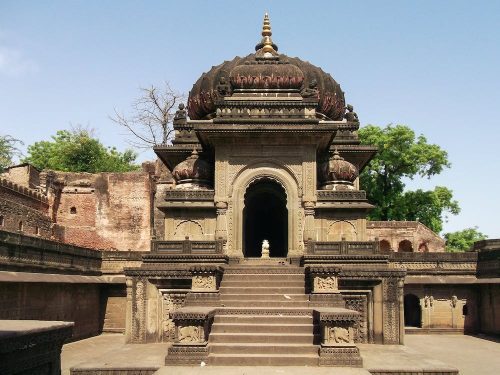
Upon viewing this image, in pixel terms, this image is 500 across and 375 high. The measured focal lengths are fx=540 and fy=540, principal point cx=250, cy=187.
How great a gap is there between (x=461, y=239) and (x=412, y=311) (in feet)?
87.4

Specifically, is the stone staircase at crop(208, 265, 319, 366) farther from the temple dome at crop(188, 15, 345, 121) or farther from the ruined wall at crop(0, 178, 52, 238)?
the ruined wall at crop(0, 178, 52, 238)

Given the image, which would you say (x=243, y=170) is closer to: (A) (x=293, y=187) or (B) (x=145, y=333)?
(A) (x=293, y=187)

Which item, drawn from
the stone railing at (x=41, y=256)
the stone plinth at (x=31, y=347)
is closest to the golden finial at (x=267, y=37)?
the stone railing at (x=41, y=256)

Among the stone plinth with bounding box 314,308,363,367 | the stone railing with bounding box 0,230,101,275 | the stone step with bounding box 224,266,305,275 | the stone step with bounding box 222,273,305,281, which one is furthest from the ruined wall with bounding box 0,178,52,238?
the stone plinth with bounding box 314,308,363,367

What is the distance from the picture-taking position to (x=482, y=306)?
850 inches

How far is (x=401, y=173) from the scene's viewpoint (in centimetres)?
4034

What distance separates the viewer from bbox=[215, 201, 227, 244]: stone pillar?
57.7 feet

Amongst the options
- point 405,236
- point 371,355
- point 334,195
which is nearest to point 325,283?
point 371,355

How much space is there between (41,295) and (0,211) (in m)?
13.1

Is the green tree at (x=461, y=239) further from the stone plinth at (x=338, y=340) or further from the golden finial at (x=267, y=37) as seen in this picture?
the stone plinth at (x=338, y=340)

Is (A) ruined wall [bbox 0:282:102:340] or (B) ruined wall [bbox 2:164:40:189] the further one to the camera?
(B) ruined wall [bbox 2:164:40:189]

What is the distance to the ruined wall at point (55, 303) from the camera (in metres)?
14.3

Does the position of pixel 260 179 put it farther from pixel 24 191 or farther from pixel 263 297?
pixel 24 191

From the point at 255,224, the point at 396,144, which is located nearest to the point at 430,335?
the point at 255,224
